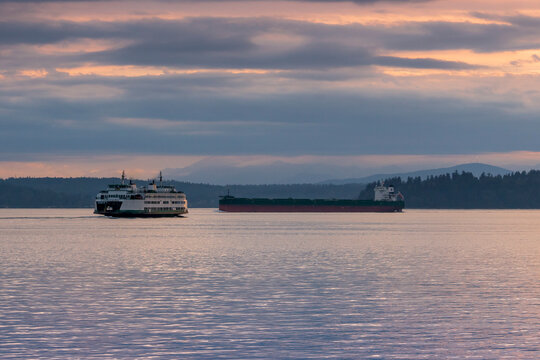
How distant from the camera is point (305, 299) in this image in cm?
4934

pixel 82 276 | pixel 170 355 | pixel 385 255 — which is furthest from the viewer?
pixel 385 255

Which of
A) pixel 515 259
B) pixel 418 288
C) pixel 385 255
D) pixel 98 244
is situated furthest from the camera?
pixel 98 244

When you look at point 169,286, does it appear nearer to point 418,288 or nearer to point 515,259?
point 418,288

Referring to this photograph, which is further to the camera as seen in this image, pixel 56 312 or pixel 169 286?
pixel 169 286

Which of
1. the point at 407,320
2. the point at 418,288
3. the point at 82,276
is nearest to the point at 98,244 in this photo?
the point at 82,276

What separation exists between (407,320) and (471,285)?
1843 cm

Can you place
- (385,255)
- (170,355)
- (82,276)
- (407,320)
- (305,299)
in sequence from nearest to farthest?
(170,355)
(407,320)
(305,299)
(82,276)
(385,255)

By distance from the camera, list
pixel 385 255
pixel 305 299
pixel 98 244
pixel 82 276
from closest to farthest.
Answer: pixel 305 299 < pixel 82 276 < pixel 385 255 < pixel 98 244

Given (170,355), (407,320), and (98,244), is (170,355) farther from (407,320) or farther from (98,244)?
(98,244)

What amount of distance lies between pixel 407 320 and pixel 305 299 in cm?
979

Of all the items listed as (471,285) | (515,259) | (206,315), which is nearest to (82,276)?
(206,315)

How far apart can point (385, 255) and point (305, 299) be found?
144 feet

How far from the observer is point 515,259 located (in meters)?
85.6

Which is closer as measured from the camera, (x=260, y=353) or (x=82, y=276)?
(x=260, y=353)
